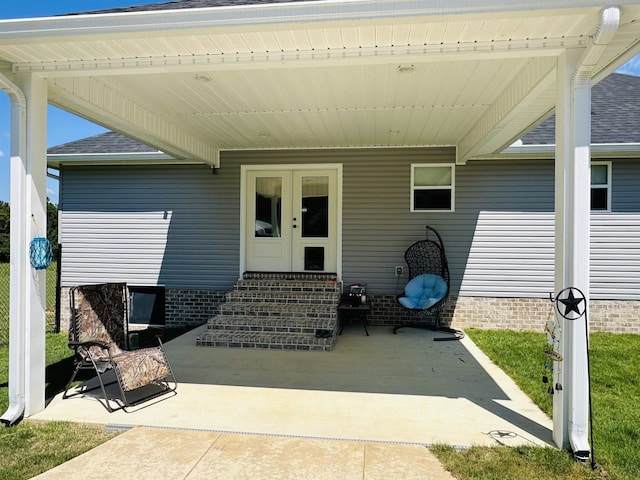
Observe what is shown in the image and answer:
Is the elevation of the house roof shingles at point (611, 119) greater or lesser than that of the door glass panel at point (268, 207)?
greater

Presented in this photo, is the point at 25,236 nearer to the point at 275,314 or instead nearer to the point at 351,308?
the point at 275,314

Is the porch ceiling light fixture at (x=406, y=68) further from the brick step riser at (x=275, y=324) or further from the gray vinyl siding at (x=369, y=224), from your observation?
the brick step riser at (x=275, y=324)

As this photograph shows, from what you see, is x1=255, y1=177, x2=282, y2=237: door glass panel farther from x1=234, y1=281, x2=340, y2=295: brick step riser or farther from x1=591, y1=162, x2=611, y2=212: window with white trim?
x1=591, y1=162, x2=611, y2=212: window with white trim

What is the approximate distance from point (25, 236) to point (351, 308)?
4.38 m

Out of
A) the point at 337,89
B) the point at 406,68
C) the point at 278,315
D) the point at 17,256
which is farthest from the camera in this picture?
the point at 278,315

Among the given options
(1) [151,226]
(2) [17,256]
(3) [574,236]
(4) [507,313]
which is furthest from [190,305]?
(3) [574,236]

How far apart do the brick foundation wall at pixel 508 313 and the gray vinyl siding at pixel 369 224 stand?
0.15 metres

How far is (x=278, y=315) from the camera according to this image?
6.70 m

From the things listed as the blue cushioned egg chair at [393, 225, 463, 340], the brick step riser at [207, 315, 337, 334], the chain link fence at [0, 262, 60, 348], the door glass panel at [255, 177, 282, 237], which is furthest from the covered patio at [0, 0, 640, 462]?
the chain link fence at [0, 262, 60, 348]

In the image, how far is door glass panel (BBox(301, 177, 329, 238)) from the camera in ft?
25.4

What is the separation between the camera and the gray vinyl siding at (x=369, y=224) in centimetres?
716

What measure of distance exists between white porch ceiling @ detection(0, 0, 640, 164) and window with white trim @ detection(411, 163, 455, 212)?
1447mm

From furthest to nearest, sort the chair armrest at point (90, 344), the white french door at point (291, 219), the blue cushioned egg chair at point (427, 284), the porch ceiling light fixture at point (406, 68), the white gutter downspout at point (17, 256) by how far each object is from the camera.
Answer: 1. the white french door at point (291, 219)
2. the blue cushioned egg chair at point (427, 284)
3. the porch ceiling light fixture at point (406, 68)
4. the chair armrest at point (90, 344)
5. the white gutter downspout at point (17, 256)

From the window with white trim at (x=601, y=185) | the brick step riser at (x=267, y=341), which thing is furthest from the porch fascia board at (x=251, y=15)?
the window with white trim at (x=601, y=185)
